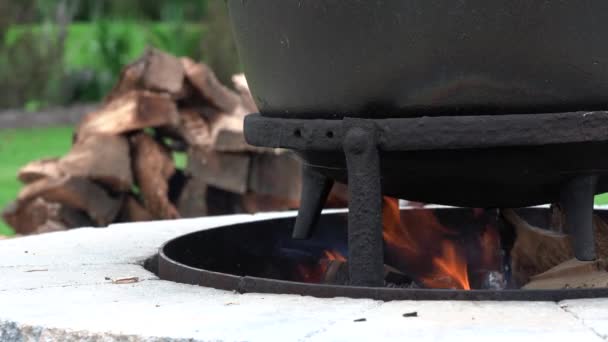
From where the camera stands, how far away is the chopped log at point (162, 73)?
13.9ft

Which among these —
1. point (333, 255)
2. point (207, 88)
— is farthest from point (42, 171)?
point (333, 255)

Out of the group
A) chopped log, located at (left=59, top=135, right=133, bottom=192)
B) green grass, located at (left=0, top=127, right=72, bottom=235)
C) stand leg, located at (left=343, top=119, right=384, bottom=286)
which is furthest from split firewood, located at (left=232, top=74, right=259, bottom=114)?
stand leg, located at (left=343, top=119, right=384, bottom=286)

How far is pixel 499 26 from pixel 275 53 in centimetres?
50

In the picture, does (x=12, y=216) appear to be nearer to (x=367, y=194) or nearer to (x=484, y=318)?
(x=367, y=194)

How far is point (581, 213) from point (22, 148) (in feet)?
21.5

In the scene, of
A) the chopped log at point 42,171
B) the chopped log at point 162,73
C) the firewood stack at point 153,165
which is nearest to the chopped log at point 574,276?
the firewood stack at point 153,165

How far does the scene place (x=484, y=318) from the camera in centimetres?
173

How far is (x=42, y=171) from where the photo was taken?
4.18 metres

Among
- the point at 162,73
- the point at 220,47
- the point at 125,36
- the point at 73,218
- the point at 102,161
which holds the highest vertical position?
the point at 125,36

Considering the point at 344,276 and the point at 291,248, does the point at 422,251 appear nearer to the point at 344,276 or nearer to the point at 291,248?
the point at 344,276

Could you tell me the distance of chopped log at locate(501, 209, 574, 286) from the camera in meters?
2.40

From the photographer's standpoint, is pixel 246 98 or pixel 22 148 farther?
pixel 22 148

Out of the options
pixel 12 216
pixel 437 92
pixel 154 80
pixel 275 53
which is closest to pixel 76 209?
pixel 12 216

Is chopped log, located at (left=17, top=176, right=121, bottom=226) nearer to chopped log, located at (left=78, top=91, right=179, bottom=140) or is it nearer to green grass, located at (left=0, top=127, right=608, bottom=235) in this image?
chopped log, located at (left=78, top=91, right=179, bottom=140)
